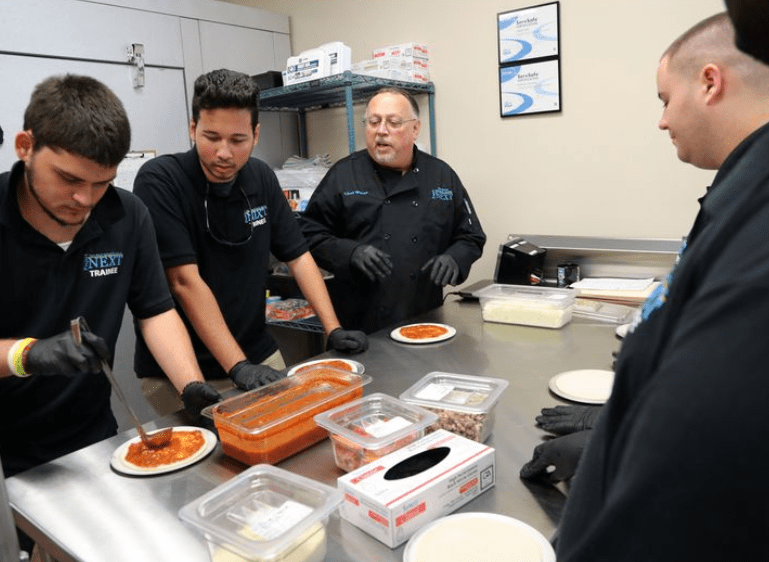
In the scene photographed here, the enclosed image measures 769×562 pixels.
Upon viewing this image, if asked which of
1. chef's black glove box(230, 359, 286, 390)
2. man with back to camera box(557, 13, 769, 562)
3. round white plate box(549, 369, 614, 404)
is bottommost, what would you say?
round white plate box(549, 369, 614, 404)

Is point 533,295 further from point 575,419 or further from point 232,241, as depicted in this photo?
point 232,241

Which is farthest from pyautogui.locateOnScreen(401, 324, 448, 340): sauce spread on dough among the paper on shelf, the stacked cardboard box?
the stacked cardboard box

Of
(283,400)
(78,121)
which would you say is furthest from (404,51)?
(283,400)

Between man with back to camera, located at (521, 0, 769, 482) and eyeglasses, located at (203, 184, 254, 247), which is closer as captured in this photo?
man with back to camera, located at (521, 0, 769, 482)

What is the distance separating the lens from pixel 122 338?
288cm

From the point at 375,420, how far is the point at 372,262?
1190mm

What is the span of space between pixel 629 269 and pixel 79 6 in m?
2.85

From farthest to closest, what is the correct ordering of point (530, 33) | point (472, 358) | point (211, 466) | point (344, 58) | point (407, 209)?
point (344, 58)
point (530, 33)
point (407, 209)
point (472, 358)
point (211, 466)

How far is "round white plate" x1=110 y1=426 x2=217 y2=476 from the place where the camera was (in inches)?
43.6

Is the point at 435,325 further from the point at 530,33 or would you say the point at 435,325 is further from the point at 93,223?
the point at 530,33

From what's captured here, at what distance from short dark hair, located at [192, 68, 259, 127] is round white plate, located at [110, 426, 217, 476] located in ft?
3.33

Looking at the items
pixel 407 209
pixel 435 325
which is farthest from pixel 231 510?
pixel 407 209

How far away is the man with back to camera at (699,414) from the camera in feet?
1.14

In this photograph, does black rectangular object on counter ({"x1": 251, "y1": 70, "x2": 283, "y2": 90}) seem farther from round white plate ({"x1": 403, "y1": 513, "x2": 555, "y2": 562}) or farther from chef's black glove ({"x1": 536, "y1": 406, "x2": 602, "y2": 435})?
round white plate ({"x1": 403, "y1": 513, "x2": 555, "y2": 562})
